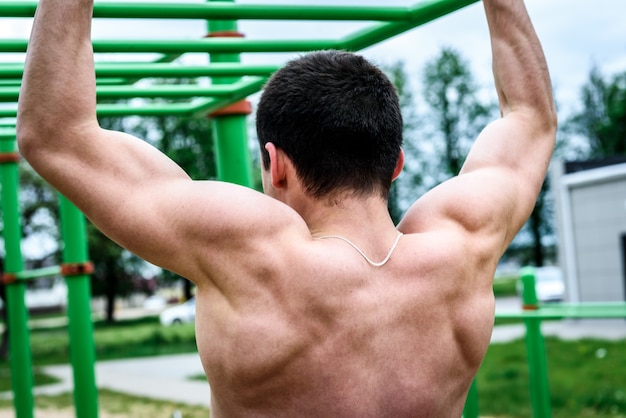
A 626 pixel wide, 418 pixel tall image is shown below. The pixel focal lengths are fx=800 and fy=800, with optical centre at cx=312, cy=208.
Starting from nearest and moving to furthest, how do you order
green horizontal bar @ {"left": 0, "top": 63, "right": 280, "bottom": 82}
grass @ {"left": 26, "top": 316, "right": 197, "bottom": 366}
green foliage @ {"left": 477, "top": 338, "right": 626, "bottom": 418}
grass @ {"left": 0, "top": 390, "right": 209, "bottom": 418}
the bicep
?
the bicep < green horizontal bar @ {"left": 0, "top": 63, "right": 280, "bottom": 82} < green foliage @ {"left": 477, "top": 338, "right": 626, "bottom": 418} < grass @ {"left": 0, "top": 390, "right": 209, "bottom": 418} < grass @ {"left": 26, "top": 316, "right": 197, "bottom": 366}

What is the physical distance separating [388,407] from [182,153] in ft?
93.0

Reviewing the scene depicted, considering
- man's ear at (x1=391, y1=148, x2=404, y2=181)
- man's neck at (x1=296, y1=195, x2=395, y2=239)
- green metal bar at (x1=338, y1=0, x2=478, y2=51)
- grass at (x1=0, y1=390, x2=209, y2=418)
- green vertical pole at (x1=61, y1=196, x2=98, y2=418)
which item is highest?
green metal bar at (x1=338, y1=0, x2=478, y2=51)

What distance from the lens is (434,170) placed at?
118 feet

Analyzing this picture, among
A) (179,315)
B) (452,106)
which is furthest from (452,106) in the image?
(179,315)

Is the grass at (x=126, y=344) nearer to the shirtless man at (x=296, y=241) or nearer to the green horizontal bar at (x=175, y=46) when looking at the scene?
Result: the green horizontal bar at (x=175, y=46)

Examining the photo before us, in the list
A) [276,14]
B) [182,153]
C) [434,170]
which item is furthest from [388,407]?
[434,170]

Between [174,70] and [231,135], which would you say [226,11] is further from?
[231,135]

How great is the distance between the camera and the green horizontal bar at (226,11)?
1578 millimetres

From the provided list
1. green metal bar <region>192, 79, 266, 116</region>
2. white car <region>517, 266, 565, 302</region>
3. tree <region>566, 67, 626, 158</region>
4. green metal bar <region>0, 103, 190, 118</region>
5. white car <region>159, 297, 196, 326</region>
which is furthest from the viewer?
Answer: tree <region>566, 67, 626, 158</region>

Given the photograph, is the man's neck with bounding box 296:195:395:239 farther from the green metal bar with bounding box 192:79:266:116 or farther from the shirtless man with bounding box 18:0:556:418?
the green metal bar with bounding box 192:79:266:116

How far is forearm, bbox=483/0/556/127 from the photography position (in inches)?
64.0

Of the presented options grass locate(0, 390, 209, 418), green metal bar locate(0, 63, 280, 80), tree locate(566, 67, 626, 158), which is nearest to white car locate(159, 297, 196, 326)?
grass locate(0, 390, 209, 418)

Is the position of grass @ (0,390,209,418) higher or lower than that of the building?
lower

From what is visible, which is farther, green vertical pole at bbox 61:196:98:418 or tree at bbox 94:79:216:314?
tree at bbox 94:79:216:314
